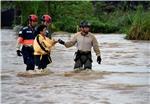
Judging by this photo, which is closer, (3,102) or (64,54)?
(3,102)

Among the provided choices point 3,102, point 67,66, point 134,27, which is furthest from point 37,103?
point 134,27

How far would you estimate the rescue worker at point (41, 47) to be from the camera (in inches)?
540

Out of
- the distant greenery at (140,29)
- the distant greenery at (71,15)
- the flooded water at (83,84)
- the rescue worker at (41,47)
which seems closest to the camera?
the flooded water at (83,84)

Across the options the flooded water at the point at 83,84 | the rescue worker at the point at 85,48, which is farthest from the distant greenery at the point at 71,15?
the rescue worker at the point at 85,48

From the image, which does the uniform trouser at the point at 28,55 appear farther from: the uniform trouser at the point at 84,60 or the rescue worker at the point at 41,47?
the uniform trouser at the point at 84,60

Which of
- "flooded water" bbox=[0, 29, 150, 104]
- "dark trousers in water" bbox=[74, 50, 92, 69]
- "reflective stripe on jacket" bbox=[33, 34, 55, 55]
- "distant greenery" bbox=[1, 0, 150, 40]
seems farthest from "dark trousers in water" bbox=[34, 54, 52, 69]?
"distant greenery" bbox=[1, 0, 150, 40]

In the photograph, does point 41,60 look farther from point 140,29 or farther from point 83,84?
point 140,29

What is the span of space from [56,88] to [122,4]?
43138mm

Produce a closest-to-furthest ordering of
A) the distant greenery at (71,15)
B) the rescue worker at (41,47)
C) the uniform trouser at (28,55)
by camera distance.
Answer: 1. the rescue worker at (41,47)
2. the uniform trouser at (28,55)
3. the distant greenery at (71,15)

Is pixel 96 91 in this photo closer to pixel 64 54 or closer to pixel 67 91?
pixel 67 91

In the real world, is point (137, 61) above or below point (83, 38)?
below

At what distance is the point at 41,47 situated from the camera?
1376cm

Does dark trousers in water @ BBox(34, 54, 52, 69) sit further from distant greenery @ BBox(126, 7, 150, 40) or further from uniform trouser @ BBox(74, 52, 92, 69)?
distant greenery @ BBox(126, 7, 150, 40)

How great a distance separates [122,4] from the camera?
2131 inches
